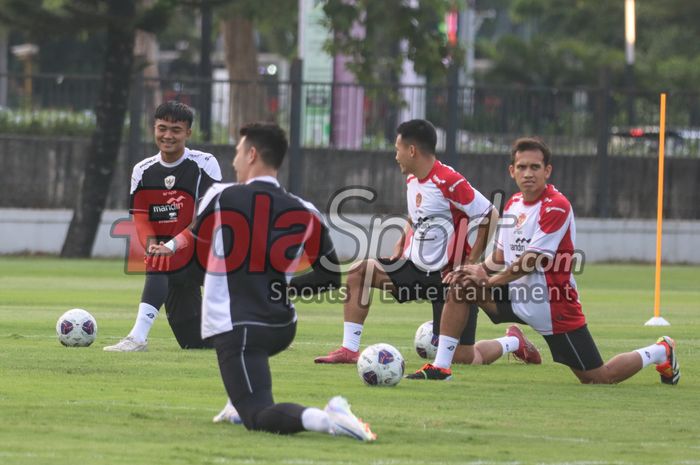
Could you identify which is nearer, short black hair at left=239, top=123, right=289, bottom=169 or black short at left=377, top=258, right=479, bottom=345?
short black hair at left=239, top=123, right=289, bottom=169

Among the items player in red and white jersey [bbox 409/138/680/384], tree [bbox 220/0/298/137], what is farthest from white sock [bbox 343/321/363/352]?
tree [bbox 220/0/298/137]

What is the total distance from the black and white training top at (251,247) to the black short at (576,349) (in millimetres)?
3128

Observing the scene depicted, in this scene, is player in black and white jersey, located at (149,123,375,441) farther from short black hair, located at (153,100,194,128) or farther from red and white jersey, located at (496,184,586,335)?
short black hair, located at (153,100,194,128)

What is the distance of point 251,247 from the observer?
8797 millimetres

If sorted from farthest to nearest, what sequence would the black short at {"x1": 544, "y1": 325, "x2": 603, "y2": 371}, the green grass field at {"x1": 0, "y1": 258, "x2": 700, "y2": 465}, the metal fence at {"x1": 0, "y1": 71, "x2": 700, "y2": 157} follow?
the metal fence at {"x1": 0, "y1": 71, "x2": 700, "y2": 157} → the black short at {"x1": 544, "y1": 325, "x2": 603, "y2": 371} → the green grass field at {"x1": 0, "y1": 258, "x2": 700, "y2": 465}

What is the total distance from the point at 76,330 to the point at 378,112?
16.1m

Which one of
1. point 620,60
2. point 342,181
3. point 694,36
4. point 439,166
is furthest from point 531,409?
point 694,36

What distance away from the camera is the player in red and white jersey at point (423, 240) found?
12477 mm

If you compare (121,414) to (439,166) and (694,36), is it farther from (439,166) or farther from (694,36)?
(694,36)

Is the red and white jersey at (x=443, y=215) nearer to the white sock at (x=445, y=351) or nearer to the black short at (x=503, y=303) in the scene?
the black short at (x=503, y=303)

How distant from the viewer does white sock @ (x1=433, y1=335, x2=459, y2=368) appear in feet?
37.7

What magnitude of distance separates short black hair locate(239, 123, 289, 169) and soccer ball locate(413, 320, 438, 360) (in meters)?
4.61

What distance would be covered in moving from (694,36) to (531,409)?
52823mm

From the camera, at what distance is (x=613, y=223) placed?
29781mm
